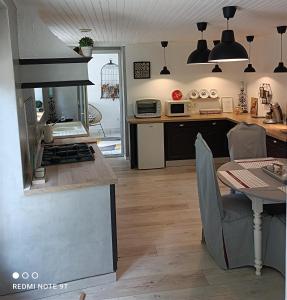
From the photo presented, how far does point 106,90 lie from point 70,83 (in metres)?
A: 6.36

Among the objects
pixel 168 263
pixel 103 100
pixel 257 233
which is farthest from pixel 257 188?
pixel 103 100

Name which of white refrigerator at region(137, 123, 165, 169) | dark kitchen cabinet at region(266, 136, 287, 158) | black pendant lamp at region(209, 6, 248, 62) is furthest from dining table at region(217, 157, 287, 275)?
white refrigerator at region(137, 123, 165, 169)

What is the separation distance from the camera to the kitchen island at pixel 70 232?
2.60 metres

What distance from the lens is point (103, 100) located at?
941cm

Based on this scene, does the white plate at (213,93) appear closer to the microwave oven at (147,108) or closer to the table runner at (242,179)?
the microwave oven at (147,108)

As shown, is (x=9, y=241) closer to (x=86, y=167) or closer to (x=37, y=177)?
(x=37, y=177)

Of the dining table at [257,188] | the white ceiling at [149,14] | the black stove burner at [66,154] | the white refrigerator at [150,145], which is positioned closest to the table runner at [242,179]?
the dining table at [257,188]

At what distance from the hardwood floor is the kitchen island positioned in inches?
6.8

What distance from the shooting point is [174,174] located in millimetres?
5965

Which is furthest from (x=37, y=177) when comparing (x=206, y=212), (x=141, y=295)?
(x=206, y=212)

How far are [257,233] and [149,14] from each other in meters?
2.15

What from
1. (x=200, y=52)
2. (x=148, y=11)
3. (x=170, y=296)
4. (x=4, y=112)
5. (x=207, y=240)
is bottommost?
(x=170, y=296)

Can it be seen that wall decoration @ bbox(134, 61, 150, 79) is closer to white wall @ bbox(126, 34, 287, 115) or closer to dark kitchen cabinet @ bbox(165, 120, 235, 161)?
white wall @ bbox(126, 34, 287, 115)

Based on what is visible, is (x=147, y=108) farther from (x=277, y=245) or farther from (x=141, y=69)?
(x=277, y=245)
